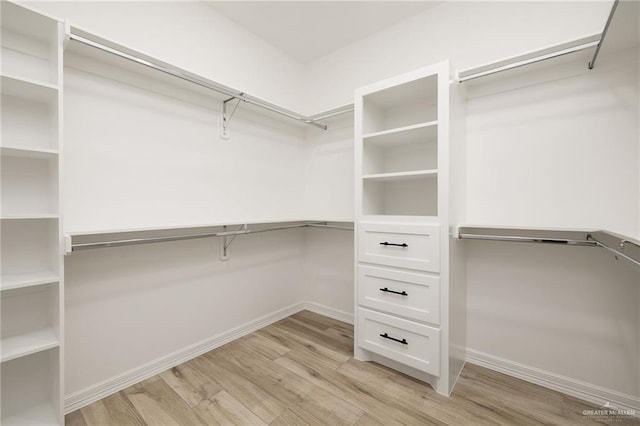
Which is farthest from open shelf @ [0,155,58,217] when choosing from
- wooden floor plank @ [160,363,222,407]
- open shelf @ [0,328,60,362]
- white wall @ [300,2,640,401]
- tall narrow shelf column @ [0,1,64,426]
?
white wall @ [300,2,640,401]

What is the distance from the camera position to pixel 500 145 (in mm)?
1832

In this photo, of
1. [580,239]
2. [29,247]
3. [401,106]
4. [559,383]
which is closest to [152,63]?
[29,247]

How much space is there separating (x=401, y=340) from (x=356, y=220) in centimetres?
84

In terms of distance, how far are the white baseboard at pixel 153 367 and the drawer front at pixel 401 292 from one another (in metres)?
1.07

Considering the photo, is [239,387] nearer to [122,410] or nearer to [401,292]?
[122,410]

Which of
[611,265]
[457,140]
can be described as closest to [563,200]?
[611,265]

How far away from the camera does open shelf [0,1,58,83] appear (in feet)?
4.02

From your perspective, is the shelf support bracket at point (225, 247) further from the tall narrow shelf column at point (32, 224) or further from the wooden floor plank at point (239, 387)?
the tall narrow shelf column at point (32, 224)

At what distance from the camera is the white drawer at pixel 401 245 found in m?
1.66

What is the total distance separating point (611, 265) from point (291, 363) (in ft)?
6.64

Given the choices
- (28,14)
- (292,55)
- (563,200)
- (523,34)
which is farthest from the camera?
(292,55)

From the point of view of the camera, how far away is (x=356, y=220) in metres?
2.01

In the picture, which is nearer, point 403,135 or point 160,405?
point 160,405

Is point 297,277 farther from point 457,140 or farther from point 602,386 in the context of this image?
point 602,386
